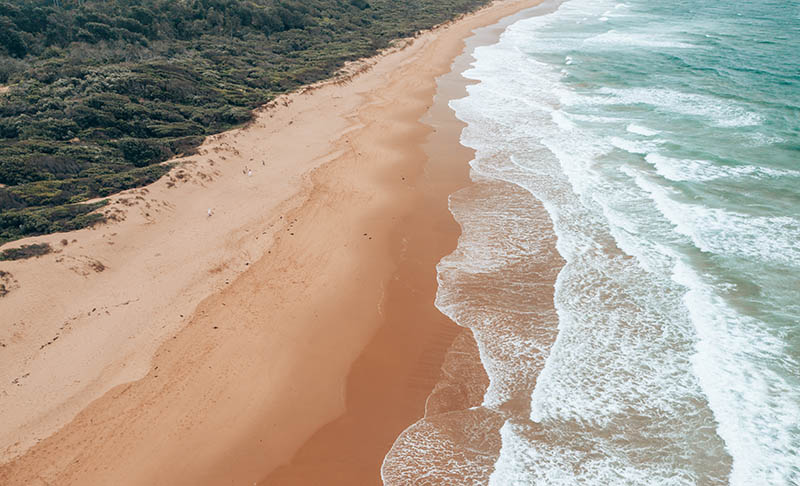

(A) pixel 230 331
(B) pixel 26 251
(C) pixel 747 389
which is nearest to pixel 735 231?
(C) pixel 747 389

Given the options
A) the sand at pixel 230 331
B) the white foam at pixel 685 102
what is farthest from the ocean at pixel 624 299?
the sand at pixel 230 331

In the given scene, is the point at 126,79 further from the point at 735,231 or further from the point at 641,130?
the point at 735,231

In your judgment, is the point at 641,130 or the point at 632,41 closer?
the point at 641,130

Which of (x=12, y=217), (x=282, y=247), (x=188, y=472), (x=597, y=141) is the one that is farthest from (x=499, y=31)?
(x=188, y=472)

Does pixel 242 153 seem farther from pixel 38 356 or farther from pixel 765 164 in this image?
pixel 765 164

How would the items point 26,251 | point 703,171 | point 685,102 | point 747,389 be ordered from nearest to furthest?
point 747,389 < point 26,251 < point 703,171 < point 685,102
